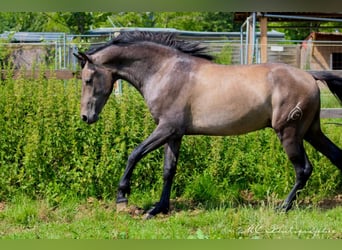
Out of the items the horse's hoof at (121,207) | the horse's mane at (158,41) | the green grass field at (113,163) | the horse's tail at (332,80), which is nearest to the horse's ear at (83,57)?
the horse's mane at (158,41)

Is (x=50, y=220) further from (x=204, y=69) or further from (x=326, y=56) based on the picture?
(x=326, y=56)

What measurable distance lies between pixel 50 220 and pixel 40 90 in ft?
6.27

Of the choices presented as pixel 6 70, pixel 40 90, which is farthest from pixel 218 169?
pixel 6 70

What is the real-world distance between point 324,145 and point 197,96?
1.63m

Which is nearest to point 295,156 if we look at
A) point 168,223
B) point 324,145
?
point 324,145

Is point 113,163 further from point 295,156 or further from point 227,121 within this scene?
point 295,156

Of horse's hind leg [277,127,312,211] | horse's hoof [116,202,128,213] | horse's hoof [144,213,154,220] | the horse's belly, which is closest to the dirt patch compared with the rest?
horse's hoof [116,202,128,213]

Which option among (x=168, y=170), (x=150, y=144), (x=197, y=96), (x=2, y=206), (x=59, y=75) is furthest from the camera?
(x=59, y=75)

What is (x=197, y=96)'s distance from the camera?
19.0 feet

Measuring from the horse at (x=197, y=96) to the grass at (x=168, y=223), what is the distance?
0.29 metres

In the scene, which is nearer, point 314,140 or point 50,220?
point 50,220

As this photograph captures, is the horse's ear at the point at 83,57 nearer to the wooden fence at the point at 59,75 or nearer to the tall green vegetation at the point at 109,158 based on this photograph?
the tall green vegetation at the point at 109,158

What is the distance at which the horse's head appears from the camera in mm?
5746

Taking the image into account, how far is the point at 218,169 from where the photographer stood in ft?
22.0
